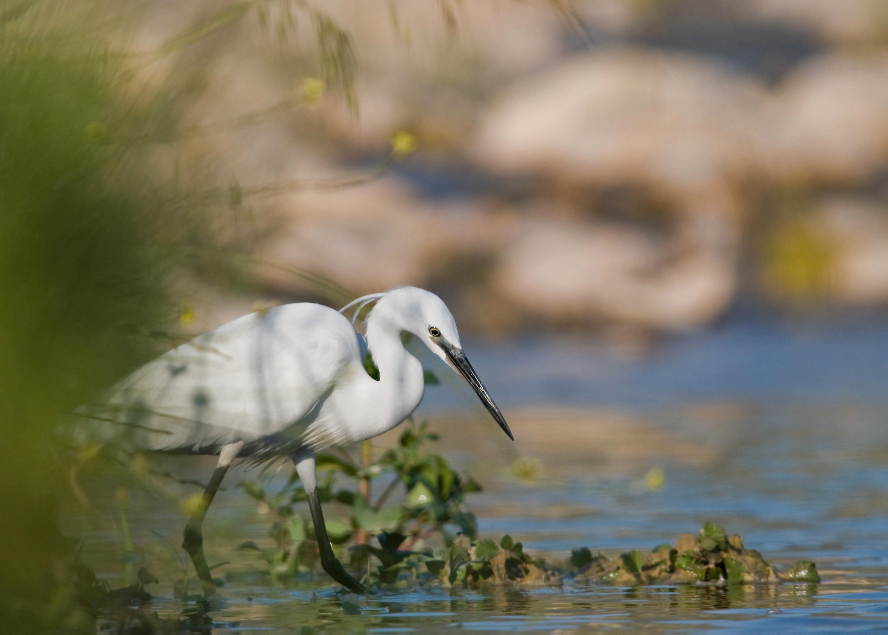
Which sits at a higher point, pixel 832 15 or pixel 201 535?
pixel 832 15

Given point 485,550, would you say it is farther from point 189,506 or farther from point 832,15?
point 832,15

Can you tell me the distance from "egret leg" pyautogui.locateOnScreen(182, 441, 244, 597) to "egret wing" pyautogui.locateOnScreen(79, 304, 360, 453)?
0.18 feet

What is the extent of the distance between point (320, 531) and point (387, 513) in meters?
Result: 0.26

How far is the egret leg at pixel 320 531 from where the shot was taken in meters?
4.98

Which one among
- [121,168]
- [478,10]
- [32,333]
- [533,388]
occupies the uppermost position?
[478,10]

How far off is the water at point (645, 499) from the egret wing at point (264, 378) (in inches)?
8.7

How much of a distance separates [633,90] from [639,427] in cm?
765

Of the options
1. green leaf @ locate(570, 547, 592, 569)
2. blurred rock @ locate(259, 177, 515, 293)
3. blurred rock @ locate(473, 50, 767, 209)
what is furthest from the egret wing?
blurred rock @ locate(473, 50, 767, 209)

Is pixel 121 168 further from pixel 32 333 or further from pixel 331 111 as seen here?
pixel 331 111

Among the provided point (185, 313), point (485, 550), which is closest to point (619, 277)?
point (485, 550)

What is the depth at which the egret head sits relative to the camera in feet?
16.5

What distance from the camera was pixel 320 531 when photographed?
510 cm

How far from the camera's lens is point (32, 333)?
322cm

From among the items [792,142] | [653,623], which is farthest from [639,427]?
[792,142]
